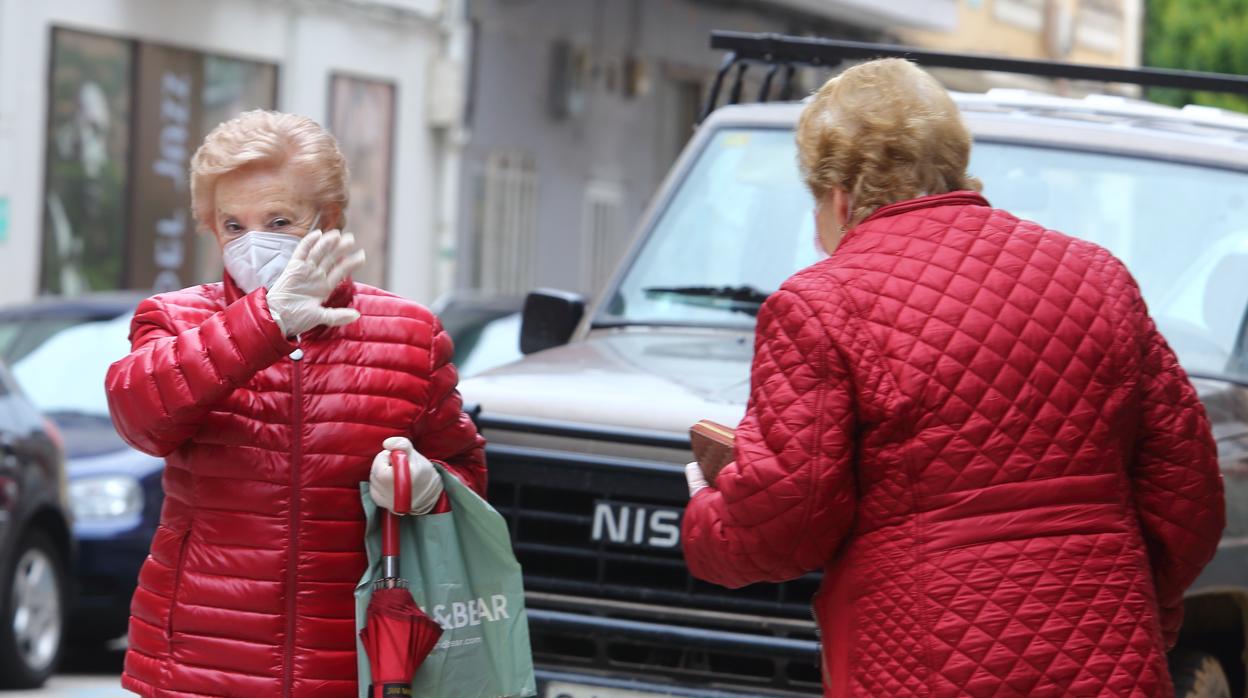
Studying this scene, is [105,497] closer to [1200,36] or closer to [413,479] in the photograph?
[413,479]

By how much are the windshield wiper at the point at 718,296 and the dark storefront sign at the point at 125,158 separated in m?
12.4

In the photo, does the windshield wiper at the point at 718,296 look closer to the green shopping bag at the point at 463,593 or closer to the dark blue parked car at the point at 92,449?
the green shopping bag at the point at 463,593

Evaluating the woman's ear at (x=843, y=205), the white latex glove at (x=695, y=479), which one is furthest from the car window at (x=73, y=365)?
the woman's ear at (x=843, y=205)

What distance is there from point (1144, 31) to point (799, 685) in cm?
3817

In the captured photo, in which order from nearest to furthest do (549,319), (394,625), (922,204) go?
1. (922,204)
2. (394,625)
3. (549,319)

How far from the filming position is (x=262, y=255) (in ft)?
11.9

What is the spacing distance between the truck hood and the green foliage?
32650 millimetres

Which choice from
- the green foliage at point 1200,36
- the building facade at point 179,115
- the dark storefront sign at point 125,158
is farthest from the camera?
the green foliage at point 1200,36

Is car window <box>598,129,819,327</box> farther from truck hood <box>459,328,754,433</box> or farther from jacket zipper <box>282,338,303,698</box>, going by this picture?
jacket zipper <box>282,338,303,698</box>

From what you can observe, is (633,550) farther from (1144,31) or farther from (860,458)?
(1144,31)

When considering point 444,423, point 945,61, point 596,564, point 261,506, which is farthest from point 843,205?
point 945,61

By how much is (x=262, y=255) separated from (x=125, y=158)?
15546 mm

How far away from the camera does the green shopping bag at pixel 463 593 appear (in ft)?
11.9

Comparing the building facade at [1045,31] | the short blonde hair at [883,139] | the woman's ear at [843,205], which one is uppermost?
the building facade at [1045,31]
